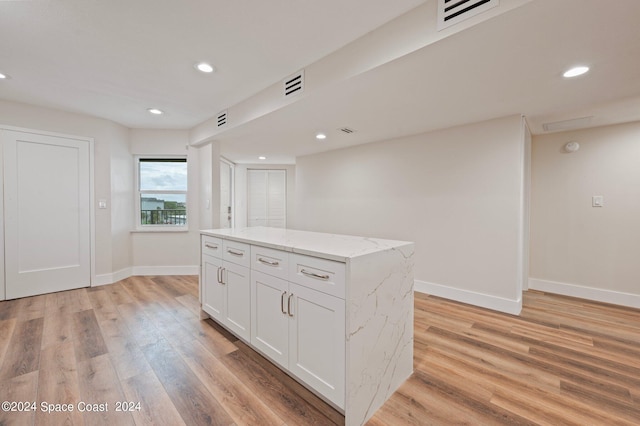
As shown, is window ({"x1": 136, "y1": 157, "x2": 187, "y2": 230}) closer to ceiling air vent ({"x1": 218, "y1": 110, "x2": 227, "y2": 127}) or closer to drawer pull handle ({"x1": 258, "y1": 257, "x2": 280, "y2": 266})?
ceiling air vent ({"x1": 218, "y1": 110, "x2": 227, "y2": 127})

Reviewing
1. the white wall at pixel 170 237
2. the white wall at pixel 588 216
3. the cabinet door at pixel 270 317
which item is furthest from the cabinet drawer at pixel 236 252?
the white wall at pixel 588 216

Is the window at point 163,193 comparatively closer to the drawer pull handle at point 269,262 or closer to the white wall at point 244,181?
the white wall at point 244,181

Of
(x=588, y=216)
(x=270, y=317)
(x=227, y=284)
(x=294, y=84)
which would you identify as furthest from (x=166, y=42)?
(x=588, y=216)

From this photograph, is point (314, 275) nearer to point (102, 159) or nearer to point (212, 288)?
point (212, 288)

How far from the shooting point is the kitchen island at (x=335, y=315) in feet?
4.62

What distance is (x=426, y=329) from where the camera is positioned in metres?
2.57

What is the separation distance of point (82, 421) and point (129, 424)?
0.90ft

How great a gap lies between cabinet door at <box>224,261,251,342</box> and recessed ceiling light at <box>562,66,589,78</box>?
2840mm

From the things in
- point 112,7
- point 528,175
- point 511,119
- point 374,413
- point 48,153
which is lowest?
point 374,413

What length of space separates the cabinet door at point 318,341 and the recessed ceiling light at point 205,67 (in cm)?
206

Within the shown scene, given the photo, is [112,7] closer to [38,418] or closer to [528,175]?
[38,418]

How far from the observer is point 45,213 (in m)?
3.52

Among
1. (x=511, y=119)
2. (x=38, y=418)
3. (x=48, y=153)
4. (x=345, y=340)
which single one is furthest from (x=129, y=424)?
(x=511, y=119)

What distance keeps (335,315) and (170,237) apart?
13.2 feet
